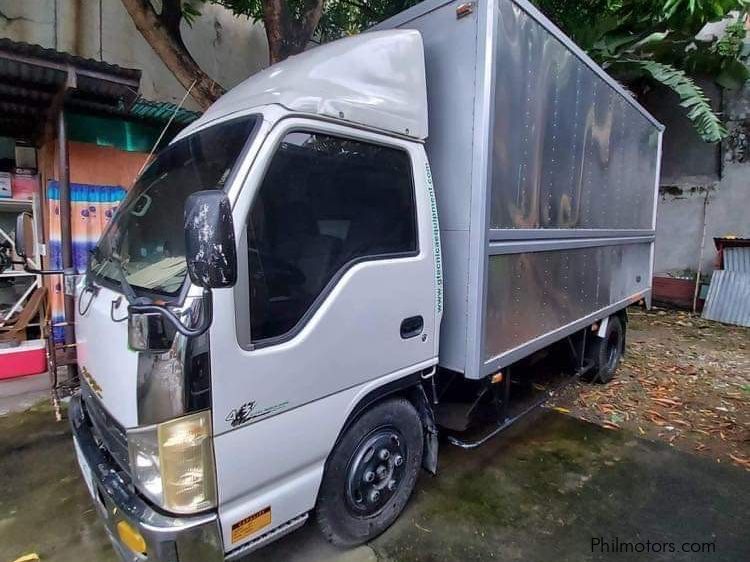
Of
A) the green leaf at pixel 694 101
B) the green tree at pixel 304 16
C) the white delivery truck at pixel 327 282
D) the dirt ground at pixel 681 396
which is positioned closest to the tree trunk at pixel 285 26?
the green tree at pixel 304 16

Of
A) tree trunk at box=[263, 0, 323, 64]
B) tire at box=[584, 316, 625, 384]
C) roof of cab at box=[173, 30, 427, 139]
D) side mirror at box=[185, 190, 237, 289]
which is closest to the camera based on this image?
side mirror at box=[185, 190, 237, 289]

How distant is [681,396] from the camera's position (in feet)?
15.9

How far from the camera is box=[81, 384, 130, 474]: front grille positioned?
182 centimetres

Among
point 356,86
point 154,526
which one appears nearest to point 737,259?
point 356,86

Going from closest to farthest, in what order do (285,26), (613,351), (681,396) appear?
(285,26) < (681,396) < (613,351)

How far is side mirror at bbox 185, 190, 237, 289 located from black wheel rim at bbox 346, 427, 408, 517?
1335mm

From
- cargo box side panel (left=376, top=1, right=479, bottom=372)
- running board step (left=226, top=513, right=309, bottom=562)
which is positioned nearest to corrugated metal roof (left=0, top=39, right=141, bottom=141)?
cargo box side panel (left=376, top=1, right=479, bottom=372)

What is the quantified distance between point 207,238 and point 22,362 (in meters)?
4.65

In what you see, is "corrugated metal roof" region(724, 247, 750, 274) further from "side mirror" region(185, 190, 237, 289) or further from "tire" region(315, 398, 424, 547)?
"side mirror" region(185, 190, 237, 289)

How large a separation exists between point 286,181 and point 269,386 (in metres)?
0.88

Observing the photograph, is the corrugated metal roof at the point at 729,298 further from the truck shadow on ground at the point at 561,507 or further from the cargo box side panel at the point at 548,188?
the truck shadow on ground at the point at 561,507

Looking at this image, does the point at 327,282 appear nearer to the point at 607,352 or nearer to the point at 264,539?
the point at 264,539

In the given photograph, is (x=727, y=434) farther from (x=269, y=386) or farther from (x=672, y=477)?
(x=269, y=386)

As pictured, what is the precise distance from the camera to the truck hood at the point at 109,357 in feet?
5.55
